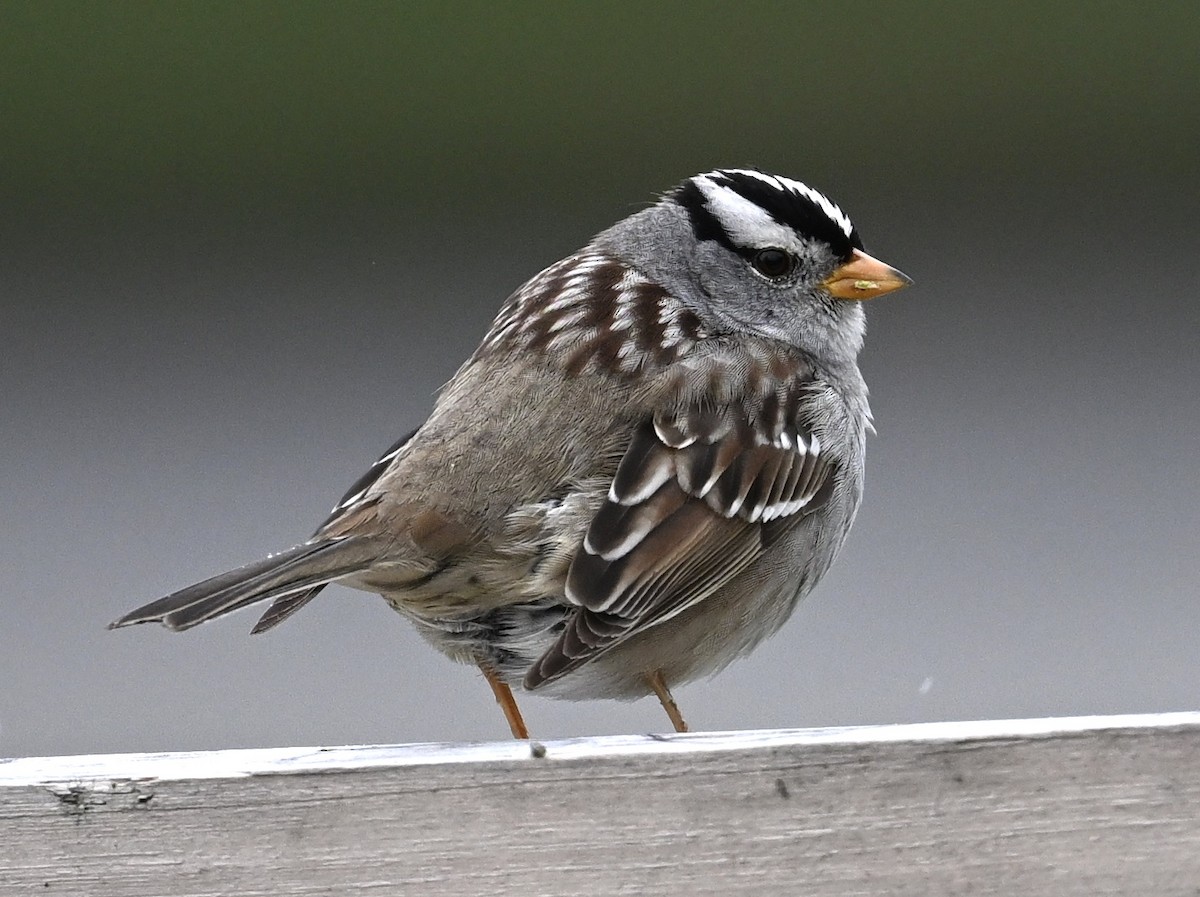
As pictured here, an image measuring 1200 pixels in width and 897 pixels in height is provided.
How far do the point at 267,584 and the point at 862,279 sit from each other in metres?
1.45

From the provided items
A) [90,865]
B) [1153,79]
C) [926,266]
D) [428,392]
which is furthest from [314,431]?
[90,865]

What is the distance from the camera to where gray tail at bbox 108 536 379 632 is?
7.23 ft

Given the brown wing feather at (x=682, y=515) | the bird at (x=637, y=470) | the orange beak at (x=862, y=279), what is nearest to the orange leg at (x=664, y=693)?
the bird at (x=637, y=470)

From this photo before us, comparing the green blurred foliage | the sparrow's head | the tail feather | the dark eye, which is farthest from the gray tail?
the green blurred foliage

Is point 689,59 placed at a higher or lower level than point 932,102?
higher

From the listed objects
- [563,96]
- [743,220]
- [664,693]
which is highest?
[563,96]

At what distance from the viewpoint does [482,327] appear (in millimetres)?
4223

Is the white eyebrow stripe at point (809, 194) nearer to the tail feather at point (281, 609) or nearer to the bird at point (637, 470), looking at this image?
the bird at point (637, 470)

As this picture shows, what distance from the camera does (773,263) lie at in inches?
132

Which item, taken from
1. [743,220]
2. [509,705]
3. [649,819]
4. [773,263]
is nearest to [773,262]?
[773,263]

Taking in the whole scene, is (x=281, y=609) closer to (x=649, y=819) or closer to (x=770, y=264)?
(x=770, y=264)

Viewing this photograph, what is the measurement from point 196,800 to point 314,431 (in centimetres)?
261

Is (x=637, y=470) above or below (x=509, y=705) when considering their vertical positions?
above

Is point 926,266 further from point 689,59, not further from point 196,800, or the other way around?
point 196,800
